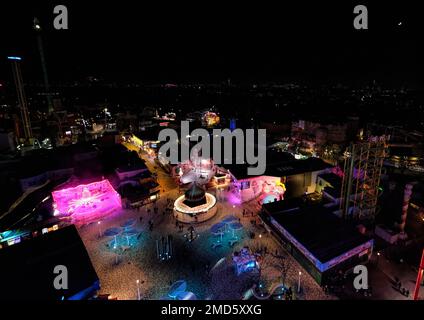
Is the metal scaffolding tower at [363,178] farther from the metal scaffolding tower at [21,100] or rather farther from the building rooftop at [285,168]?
the metal scaffolding tower at [21,100]

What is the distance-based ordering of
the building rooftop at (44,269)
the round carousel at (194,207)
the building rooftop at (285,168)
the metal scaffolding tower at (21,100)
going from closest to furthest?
1. the building rooftop at (44,269)
2. the round carousel at (194,207)
3. the building rooftop at (285,168)
4. the metal scaffolding tower at (21,100)

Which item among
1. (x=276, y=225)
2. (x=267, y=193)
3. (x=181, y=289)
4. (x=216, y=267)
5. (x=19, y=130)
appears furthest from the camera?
(x=19, y=130)

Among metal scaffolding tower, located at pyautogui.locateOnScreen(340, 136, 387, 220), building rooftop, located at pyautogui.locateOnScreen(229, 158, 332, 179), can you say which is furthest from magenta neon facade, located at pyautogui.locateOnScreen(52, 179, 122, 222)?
metal scaffolding tower, located at pyautogui.locateOnScreen(340, 136, 387, 220)

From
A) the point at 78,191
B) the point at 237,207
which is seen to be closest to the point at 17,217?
the point at 78,191

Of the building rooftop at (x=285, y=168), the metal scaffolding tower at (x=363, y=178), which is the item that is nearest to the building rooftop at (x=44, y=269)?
the building rooftop at (x=285, y=168)

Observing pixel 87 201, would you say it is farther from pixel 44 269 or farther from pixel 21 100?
pixel 21 100
